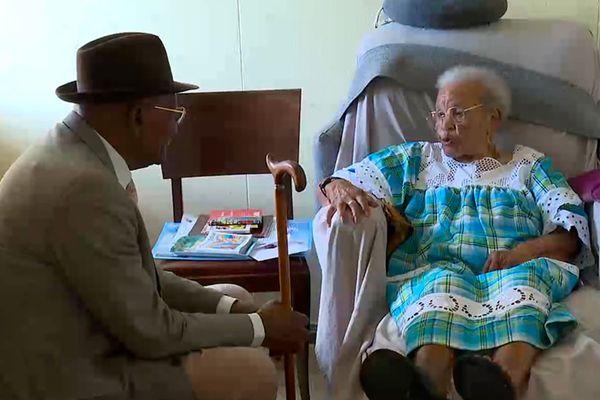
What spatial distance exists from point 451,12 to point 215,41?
2.83 ft

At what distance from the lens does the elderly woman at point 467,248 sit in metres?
1.82

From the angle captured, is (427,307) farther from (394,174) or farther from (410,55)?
(410,55)

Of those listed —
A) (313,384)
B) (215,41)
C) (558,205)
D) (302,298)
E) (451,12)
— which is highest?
(451,12)

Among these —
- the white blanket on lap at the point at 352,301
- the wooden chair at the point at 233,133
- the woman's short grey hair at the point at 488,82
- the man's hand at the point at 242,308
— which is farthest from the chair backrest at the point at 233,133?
the man's hand at the point at 242,308

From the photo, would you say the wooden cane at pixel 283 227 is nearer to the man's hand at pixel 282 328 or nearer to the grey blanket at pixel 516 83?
the man's hand at pixel 282 328

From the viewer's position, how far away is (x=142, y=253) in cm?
157

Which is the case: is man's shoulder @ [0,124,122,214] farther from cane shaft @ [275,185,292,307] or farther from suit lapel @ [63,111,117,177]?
cane shaft @ [275,185,292,307]

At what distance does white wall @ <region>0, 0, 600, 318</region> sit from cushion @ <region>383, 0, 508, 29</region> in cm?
29

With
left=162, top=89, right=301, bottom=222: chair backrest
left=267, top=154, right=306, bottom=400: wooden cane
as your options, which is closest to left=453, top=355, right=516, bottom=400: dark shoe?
left=267, top=154, right=306, bottom=400: wooden cane

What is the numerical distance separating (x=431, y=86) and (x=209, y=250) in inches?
33.3

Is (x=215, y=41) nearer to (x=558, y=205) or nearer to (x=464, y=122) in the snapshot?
(x=464, y=122)

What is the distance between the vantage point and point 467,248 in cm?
218

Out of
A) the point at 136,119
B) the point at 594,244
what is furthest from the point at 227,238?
the point at 594,244

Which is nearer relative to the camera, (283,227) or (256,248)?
Result: (283,227)
